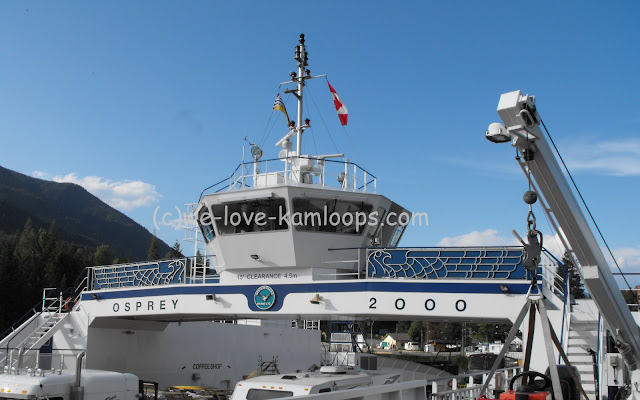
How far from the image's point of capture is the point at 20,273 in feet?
219

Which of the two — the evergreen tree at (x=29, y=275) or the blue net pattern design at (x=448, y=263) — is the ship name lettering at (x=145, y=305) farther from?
the evergreen tree at (x=29, y=275)

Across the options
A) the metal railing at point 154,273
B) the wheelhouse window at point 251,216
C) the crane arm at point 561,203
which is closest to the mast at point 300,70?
the wheelhouse window at point 251,216

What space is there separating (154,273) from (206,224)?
220 centimetres

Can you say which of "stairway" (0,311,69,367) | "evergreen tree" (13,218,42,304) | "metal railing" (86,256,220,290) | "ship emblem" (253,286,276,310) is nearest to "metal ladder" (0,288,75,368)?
"stairway" (0,311,69,367)

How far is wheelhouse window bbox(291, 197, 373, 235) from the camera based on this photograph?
56.1 feet

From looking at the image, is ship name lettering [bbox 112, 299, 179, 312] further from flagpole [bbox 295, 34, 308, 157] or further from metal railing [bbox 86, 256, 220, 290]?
flagpole [bbox 295, 34, 308, 157]

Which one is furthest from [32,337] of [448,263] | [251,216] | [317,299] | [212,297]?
[448,263]

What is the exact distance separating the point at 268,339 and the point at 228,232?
37.4 ft

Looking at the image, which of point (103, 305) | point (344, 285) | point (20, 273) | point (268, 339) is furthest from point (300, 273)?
point (20, 273)

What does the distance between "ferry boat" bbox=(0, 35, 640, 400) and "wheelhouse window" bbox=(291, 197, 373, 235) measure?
33mm

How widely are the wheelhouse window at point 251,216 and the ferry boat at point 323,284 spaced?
0.04 meters

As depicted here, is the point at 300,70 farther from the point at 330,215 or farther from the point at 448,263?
the point at 448,263

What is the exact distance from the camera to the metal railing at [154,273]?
1858 cm

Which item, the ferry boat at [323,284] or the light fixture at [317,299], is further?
the light fixture at [317,299]
